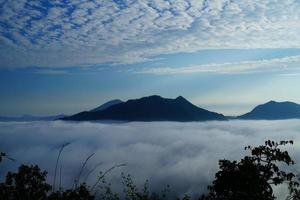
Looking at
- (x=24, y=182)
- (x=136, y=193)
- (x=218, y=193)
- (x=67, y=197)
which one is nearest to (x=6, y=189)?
(x=24, y=182)

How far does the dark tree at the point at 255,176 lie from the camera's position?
16.2 metres

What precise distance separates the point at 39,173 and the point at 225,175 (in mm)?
8770

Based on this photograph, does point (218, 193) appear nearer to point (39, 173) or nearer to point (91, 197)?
point (91, 197)

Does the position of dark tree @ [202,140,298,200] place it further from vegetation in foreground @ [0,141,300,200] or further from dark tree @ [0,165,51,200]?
dark tree @ [0,165,51,200]

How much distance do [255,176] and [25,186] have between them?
10.3m

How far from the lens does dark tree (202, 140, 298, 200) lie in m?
16.2

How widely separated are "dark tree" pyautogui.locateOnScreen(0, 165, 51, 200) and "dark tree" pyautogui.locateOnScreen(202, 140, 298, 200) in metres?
8.07

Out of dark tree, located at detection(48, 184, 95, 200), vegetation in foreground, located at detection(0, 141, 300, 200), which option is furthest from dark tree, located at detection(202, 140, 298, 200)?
dark tree, located at detection(48, 184, 95, 200)

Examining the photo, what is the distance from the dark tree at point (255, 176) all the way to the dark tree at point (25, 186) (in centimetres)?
807

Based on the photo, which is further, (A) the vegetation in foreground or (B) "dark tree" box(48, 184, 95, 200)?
(A) the vegetation in foreground

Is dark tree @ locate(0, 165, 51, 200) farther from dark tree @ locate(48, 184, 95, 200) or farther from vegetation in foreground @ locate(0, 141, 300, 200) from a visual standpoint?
dark tree @ locate(48, 184, 95, 200)

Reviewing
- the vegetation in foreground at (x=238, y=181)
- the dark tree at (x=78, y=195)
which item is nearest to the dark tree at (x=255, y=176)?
the vegetation in foreground at (x=238, y=181)

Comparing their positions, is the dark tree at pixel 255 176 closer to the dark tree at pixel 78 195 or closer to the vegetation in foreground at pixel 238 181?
the vegetation in foreground at pixel 238 181

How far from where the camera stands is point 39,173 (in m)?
17.8
